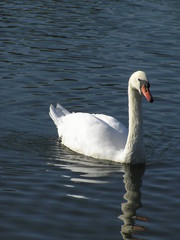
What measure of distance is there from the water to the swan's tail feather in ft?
0.93

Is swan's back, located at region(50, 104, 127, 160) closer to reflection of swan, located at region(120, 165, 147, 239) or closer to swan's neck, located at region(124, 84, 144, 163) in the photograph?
swan's neck, located at region(124, 84, 144, 163)

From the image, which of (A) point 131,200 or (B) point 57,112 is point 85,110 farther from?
(A) point 131,200

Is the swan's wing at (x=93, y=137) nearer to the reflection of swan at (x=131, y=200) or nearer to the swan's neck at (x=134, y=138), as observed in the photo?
the swan's neck at (x=134, y=138)

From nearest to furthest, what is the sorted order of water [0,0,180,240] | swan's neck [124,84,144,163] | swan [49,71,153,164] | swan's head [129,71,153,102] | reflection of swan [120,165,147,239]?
1. reflection of swan [120,165,147,239]
2. water [0,0,180,240]
3. swan's head [129,71,153,102]
4. swan [49,71,153,164]
5. swan's neck [124,84,144,163]

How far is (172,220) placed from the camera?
9797 mm

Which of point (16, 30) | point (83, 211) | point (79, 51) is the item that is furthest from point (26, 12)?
point (83, 211)

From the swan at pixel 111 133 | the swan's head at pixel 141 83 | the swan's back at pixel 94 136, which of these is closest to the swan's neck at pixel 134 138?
the swan at pixel 111 133

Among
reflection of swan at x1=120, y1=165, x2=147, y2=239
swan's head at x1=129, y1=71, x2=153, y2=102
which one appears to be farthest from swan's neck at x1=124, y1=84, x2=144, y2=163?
swan's head at x1=129, y1=71, x2=153, y2=102

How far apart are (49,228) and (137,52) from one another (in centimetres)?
1115

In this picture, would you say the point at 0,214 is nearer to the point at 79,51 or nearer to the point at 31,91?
the point at 31,91

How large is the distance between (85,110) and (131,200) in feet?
15.8

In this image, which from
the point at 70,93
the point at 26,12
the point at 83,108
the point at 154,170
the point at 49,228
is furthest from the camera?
the point at 26,12

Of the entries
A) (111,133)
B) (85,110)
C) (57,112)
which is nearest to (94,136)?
(111,133)

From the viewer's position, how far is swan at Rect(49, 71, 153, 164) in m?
12.0
